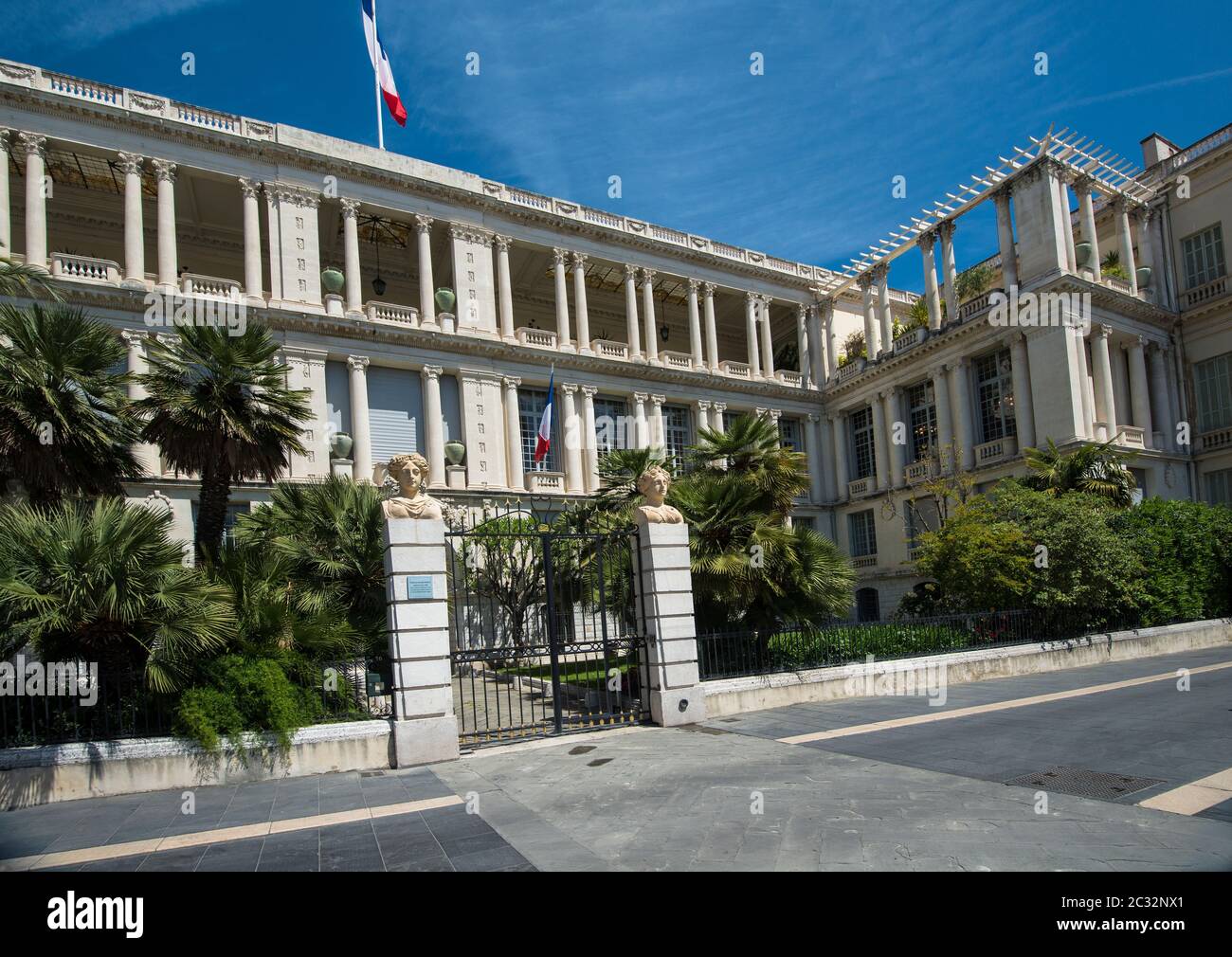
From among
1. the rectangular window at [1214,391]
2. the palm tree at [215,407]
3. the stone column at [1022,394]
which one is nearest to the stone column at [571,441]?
the stone column at [1022,394]

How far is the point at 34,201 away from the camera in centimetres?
2606

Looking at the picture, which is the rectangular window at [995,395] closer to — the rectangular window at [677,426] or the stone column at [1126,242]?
the stone column at [1126,242]

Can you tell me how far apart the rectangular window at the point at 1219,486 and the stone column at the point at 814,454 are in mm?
16314

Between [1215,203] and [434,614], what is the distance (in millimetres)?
37196

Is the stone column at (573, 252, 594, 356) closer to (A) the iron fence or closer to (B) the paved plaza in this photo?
(A) the iron fence

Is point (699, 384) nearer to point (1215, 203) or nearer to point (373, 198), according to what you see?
point (373, 198)

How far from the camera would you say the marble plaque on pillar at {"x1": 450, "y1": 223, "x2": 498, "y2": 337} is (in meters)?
33.6

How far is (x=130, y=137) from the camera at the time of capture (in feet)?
91.8

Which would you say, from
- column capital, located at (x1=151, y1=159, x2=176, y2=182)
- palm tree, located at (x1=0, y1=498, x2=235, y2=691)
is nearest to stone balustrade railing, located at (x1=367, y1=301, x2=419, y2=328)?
column capital, located at (x1=151, y1=159, x2=176, y2=182)

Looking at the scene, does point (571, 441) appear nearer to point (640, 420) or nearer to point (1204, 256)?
point (640, 420)

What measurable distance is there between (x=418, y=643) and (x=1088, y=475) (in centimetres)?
2146

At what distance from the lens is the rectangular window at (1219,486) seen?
32.4 m

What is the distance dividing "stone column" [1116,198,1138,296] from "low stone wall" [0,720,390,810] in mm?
35115
